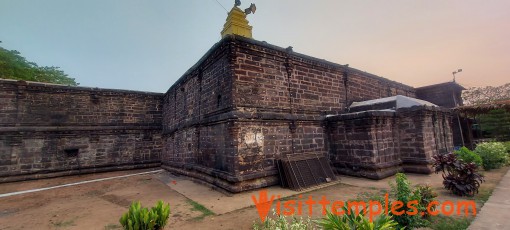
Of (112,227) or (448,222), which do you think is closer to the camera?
(448,222)

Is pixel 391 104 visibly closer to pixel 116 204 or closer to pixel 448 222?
pixel 448 222

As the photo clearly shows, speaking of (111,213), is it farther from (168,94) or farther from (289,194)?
(168,94)

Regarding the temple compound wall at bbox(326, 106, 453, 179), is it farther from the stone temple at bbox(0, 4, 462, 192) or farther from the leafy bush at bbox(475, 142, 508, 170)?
the leafy bush at bbox(475, 142, 508, 170)

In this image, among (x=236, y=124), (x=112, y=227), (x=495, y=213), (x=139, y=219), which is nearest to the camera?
(x=139, y=219)

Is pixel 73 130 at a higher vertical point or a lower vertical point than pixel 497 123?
higher

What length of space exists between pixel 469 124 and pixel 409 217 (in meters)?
17.2

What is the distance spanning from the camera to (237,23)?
9305 mm

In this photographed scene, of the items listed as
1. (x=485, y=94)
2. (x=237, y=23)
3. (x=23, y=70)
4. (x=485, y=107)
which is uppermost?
(x=23, y=70)

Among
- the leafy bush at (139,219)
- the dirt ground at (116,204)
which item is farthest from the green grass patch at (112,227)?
the leafy bush at (139,219)

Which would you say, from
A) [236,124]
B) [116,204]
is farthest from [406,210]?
[116,204]

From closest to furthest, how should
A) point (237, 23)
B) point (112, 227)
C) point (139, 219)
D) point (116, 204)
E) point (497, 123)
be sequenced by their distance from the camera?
point (139, 219)
point (112, 227)
point (116, 204)
point (237, 23)
point (497, 123)

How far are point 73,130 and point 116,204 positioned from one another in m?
8.33

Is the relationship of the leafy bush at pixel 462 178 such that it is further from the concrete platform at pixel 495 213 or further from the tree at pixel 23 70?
the tree at pixel 23 70

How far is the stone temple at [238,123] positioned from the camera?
21.7ft
